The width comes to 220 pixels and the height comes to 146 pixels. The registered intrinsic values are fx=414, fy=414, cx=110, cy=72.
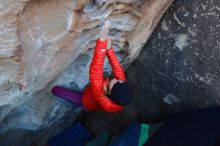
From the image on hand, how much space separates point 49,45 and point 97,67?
0.49 feet

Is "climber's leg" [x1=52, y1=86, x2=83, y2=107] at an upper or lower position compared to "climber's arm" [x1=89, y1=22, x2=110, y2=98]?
lower

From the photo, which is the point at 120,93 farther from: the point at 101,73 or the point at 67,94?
the point at 67,94

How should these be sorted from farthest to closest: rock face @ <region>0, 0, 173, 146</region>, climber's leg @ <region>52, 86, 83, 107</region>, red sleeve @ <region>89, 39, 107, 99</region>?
climber's leg @ <region>52, 86, 83, 107</region> < red sleeve @ <region>89, 39, 107, 99</region> < rock face @ <region>0, 0, 173, 146</region>

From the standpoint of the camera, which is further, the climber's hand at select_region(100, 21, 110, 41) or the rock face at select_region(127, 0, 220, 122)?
the rock face at select_region(127, 0, 220, 122)

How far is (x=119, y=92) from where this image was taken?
1.21 m

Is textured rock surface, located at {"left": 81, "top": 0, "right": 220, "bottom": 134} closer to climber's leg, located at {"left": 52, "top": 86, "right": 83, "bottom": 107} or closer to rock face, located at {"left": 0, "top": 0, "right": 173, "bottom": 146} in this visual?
rock face, located at {"left": 0, "top": 0, "right": 173, "bottom": 146}

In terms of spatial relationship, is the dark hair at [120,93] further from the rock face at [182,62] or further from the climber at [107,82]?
the rock face at [182,62]

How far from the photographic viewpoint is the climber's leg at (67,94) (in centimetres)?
143

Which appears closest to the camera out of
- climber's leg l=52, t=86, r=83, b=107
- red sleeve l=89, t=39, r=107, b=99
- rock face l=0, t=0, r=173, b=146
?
rock face l=0, t=0, r=173, b=146

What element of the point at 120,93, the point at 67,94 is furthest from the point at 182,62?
the point at 67,94

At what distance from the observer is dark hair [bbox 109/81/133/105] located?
121cm

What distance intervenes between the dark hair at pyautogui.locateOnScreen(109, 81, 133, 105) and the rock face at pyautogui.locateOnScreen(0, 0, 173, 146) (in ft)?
0.57

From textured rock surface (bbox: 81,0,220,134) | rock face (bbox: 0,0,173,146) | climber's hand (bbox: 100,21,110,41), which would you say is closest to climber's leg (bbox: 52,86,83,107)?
rock face (bbox: 0,0,173,146)

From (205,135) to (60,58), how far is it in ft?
1.60
